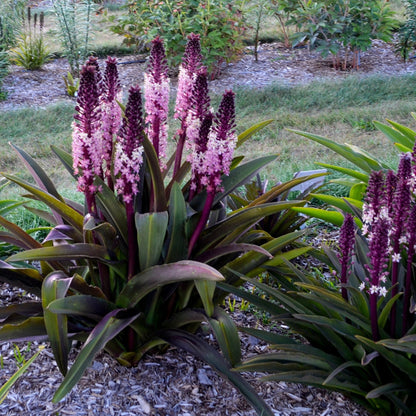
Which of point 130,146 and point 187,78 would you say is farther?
point 187,78

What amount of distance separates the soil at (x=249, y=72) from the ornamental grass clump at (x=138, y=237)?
20.2 feet

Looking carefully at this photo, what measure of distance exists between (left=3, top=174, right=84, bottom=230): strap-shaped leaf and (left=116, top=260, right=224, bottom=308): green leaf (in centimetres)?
38

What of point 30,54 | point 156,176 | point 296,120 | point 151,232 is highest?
point 156,176

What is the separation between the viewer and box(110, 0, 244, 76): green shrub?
796 centimetres

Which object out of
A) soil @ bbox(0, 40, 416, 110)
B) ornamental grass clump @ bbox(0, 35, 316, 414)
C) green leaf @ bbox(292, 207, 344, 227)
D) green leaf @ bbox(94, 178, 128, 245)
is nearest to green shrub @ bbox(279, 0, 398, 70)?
soil @ bbox(0, 40, 416, 110)

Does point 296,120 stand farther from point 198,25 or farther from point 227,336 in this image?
point 227,336

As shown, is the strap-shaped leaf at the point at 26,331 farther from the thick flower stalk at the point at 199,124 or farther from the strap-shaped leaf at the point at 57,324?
the thick flower stalk at the point at 199,124

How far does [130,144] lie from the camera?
1865 mm

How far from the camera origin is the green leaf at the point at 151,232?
78.3 inches

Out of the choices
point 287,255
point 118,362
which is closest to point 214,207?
point 287,255

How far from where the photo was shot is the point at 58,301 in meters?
1.83

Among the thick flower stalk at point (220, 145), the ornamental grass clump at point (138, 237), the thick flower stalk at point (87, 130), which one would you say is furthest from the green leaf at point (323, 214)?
the thick flower stalk at point (87, 130)

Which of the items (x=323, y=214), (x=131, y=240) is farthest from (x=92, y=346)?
(x=323, y=214)

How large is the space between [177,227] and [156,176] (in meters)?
0.22
